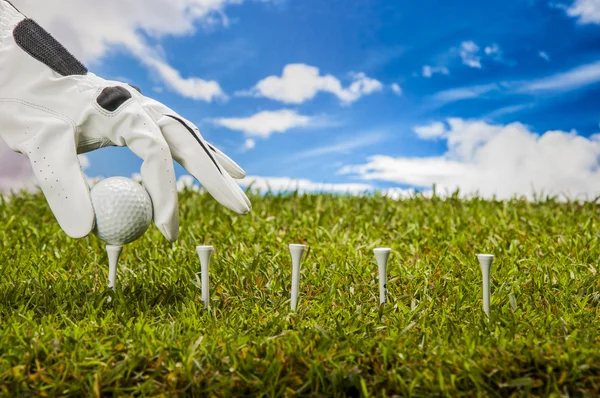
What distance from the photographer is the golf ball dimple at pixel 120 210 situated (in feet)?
10.4

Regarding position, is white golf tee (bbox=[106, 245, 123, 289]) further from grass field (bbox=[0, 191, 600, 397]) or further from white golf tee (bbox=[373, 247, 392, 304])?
white golf tee (bbox=[373, 247, 392, 304])

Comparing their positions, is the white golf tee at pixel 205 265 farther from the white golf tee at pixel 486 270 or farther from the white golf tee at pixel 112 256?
the white golf tee at pixel 486 270

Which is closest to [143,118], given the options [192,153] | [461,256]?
[192,153]

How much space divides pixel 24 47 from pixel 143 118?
0.88 meters

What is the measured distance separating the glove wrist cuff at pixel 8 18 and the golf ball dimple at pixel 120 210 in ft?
3.87

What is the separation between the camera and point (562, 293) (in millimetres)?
3682

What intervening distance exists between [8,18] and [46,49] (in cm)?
42

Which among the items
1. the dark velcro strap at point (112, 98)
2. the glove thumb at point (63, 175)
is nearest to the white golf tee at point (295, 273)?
the glove thumb at point (63, 175)

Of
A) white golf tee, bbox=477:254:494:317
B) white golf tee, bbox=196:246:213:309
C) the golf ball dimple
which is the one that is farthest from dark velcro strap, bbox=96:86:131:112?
white golf tee, bbox=477:254:494:317

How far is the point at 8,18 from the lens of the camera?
11.7 feet

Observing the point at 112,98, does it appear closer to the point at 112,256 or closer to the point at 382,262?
the point at 112,256

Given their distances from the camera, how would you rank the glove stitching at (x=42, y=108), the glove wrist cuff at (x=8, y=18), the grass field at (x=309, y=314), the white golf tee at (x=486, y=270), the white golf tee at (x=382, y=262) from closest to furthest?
the grass field at (x=309, y=314) → the white golf tee at (x=486, y=270) → the white golf tee at (x=382, y=262) → the glove stitching at (x=42, y=108) → the glove wrist cuff at (x=8, y=18)

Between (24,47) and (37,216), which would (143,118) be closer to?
(24,47)

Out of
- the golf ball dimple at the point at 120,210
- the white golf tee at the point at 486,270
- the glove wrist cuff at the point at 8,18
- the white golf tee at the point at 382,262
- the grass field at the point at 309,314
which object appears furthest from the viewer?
the glove wrist cuff at the point at 8,18
